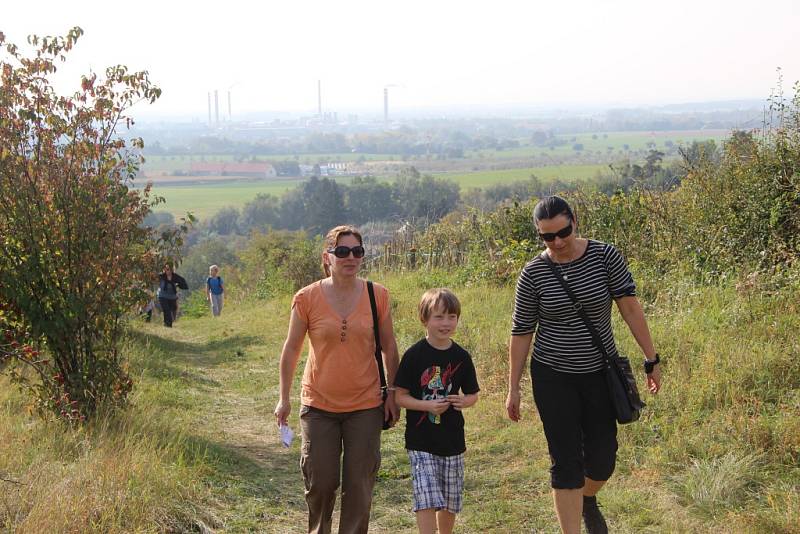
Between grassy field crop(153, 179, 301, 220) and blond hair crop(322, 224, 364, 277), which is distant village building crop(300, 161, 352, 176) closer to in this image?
grassy field crop(153, 179, 301, 220)

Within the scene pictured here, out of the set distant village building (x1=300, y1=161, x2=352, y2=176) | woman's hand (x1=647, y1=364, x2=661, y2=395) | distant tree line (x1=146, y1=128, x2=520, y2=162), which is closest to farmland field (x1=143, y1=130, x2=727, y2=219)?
distant tree line (x1=146, y1=128, x2=520, y2=162)

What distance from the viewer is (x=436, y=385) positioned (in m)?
4.64

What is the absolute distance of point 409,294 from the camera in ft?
46.9

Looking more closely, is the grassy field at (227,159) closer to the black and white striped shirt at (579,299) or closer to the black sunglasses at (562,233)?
the black and white striped shirt at (579,299)

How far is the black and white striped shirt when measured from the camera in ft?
15.0

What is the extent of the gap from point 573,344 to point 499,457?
264 cm

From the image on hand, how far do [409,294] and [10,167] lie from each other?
8.16 m

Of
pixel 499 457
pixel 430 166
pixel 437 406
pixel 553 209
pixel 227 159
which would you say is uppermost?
pixel 553 209

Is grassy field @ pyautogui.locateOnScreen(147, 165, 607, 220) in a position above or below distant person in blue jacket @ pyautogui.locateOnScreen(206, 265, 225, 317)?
below

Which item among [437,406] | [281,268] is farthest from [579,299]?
[281,268]

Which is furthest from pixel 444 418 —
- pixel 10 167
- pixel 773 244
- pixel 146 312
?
pixel 146 312

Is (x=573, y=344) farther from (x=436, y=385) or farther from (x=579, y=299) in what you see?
(x=436, y=385)

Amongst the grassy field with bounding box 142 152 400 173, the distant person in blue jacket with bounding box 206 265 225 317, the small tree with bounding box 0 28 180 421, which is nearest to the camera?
the small tree with bounding box 0 28 180 421

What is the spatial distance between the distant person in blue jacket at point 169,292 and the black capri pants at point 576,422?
12197 millimetres
